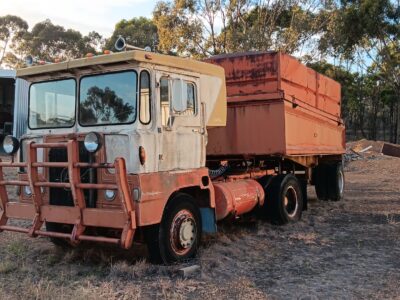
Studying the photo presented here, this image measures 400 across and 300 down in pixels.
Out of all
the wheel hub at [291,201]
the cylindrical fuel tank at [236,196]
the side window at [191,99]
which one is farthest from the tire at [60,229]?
the wheel hub at [291,201]

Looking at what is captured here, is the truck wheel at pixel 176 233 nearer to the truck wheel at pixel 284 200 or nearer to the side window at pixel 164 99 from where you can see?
the side window at pixel 164 99

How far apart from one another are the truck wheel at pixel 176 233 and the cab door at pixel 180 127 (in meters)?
0.50

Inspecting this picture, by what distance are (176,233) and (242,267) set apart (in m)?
0.94

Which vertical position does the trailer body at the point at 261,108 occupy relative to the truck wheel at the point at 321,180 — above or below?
above

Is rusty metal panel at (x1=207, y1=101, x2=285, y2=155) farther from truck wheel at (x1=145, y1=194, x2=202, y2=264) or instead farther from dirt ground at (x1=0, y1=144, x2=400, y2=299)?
truck wheel at (x1=145, y1=194, x2=202, y2=264)

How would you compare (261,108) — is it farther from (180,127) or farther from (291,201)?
(180,127)

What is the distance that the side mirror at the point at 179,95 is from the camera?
670 centimetres

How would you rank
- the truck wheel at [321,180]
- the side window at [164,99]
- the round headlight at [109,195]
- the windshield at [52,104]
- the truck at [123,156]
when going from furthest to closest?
the truck wheel at [321,180]
the windshield at [52,104]
the side window at [164,99]
the round headlight at [109,195]
the truck at [123,156]

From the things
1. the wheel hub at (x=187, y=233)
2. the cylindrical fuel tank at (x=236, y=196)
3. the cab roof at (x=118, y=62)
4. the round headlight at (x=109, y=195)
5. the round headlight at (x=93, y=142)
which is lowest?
the wheel hub at (x=187, y=233)

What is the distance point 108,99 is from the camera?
21.4 feet

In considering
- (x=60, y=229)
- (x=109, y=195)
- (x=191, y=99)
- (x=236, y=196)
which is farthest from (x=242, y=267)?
(x=60, y=229)

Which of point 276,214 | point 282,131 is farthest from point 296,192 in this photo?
point 282,131

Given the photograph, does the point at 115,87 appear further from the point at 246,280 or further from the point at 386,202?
the point at 386,202

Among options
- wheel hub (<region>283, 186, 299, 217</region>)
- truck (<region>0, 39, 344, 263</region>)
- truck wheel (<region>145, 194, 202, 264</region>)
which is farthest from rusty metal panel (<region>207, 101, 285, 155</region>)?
truck wheel (<region>145, 194, 202, 264</region>)
